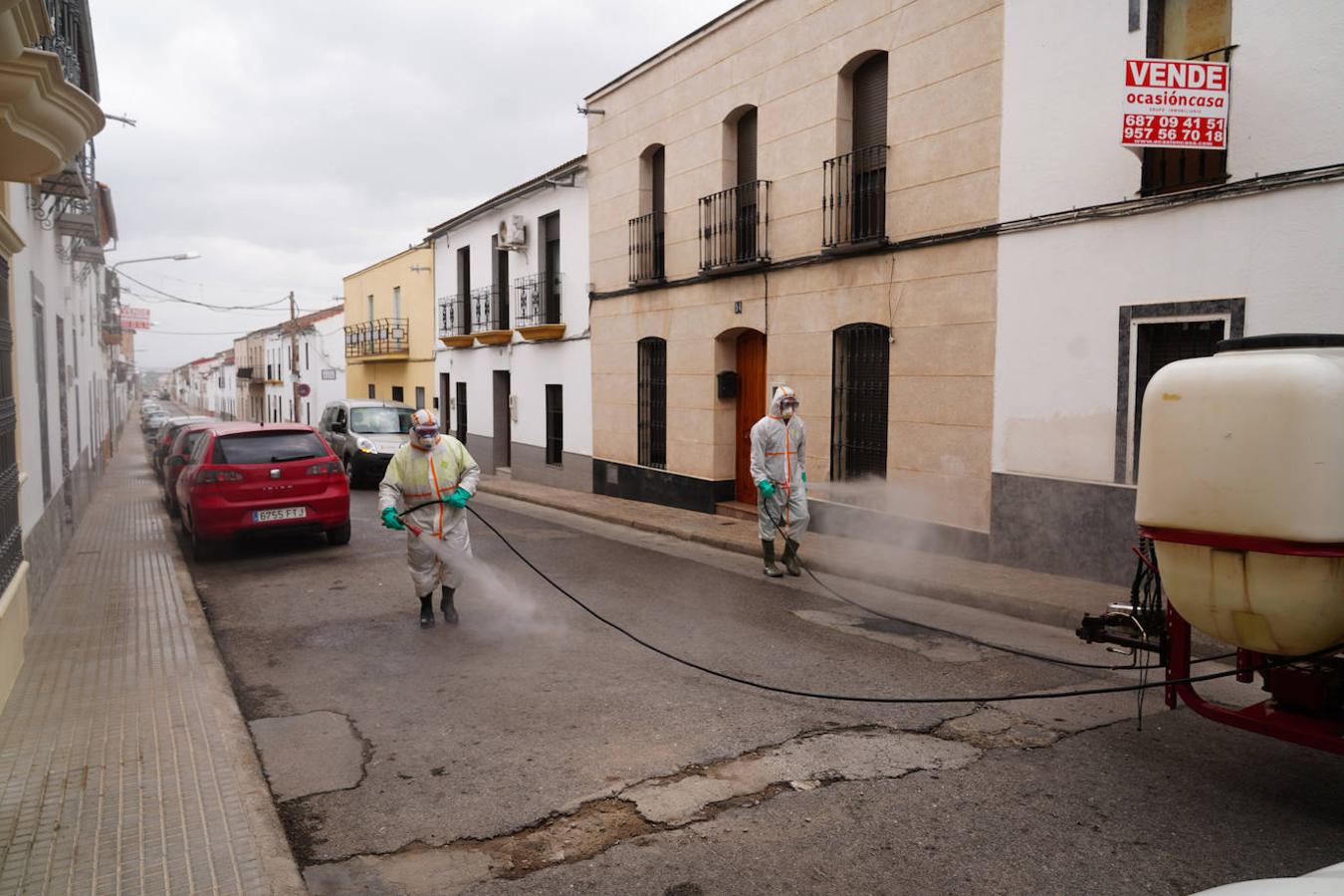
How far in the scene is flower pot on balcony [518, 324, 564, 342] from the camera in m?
17.9

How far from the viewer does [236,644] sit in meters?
6.84

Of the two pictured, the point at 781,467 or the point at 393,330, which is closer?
the point at 781,467

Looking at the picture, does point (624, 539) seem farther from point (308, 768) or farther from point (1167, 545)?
point (1167, 545)

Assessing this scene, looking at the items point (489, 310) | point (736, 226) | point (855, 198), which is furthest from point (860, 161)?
point (489, 310)

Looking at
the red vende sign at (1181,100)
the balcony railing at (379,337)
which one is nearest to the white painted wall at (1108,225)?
the red vende sign at (1181,100)

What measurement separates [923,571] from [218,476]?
7595mm

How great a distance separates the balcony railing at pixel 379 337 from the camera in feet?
90.0

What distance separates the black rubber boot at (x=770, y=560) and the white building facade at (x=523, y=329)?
27.3 ft

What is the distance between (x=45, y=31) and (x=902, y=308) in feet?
26.3

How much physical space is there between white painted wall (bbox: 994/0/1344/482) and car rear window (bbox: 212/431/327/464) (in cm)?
766

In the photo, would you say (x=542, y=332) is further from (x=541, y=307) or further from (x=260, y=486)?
(x=260, y=486)

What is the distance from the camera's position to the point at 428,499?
7.25 m

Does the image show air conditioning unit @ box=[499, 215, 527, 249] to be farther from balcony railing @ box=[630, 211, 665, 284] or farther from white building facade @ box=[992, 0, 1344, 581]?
white building facade @ box=[992, 0, 1344, 581]

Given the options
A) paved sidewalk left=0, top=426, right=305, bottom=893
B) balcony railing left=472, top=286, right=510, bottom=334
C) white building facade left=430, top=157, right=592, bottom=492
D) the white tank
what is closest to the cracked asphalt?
paved sidewalk left=0, top=426, right=305, bottom=893
